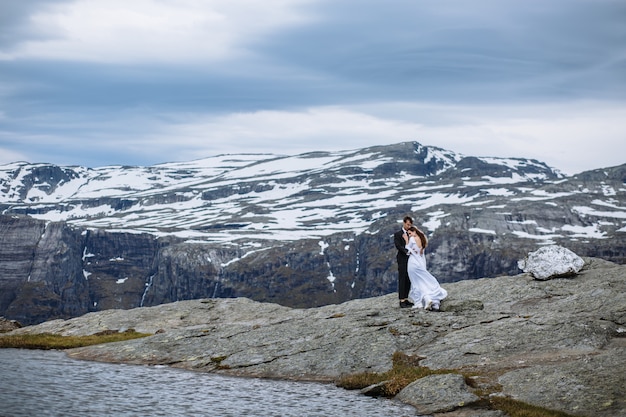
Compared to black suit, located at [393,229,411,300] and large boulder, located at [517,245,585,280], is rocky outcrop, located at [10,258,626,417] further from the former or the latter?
black suit, located at [393,229,411,300]

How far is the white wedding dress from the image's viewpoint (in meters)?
44.0

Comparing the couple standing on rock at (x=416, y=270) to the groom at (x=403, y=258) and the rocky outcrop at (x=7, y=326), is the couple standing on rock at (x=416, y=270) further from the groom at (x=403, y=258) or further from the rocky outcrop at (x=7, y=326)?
the rocky outcrop at (x=7, y=326)

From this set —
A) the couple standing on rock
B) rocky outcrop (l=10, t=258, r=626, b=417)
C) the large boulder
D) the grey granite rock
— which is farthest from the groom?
the grey granite rock

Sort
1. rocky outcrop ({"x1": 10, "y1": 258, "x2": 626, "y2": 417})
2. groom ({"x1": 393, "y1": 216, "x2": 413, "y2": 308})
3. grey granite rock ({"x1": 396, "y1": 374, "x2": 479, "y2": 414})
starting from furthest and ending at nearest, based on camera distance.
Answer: groom ({"x1": 393, "y1": 216, "x2": 413, "y2": 308}) < rocky outcrop ({"x1": 10, "y1": 258, "x2": 626, "y2": 417}) < grey granite rock ({"x1": 396, "y1": 374, "x2": 479, "y2": 414})

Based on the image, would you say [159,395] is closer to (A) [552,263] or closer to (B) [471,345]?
(B) [471,345]

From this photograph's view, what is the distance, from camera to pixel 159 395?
30.6 m

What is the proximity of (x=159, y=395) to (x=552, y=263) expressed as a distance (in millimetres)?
29808

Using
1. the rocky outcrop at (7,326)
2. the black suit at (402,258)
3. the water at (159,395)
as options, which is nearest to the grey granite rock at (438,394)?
the water at (159,395)

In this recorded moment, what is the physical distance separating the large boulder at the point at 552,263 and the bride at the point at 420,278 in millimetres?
9013

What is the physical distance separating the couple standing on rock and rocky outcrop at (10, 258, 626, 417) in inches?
34.0

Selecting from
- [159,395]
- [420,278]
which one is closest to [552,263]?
[420,278]

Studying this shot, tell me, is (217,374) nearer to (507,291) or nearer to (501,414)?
(501,414)

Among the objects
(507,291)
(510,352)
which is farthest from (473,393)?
(507,291)

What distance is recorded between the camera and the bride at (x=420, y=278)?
44.1 metres
